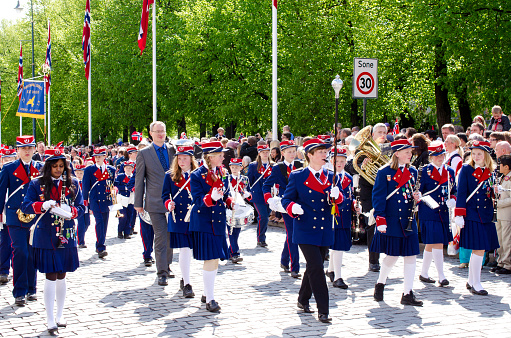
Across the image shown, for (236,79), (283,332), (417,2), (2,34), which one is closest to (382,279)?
(283,332)

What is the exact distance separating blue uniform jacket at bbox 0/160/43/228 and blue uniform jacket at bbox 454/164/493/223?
239 inches

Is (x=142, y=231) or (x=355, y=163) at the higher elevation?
(x=355, y=163)

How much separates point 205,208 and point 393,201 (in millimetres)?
2457

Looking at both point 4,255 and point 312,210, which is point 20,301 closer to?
point 4,255

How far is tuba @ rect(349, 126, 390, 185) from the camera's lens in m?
11.4

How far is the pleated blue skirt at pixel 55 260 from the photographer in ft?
24.6

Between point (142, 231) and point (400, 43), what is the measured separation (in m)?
18.1

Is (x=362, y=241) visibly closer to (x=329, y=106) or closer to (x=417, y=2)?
(x=417, y=2)

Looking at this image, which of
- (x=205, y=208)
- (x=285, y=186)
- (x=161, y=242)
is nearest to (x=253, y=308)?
(x=205, y=208)

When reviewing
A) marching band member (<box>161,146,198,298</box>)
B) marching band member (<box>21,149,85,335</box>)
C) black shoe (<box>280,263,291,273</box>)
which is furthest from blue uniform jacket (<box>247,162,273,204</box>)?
marching band member (<box>21,149,85,335</box>)

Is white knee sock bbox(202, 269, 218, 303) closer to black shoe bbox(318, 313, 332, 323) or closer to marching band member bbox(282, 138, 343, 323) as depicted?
marching band member bbox(282, 138, 343, 323)

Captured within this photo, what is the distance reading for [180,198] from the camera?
9.73m

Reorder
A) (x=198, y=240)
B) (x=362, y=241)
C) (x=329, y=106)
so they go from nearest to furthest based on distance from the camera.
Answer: (x=198, y=240) < (x=362, y=241) < (x=329, y=106)

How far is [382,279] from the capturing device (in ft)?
29.1
